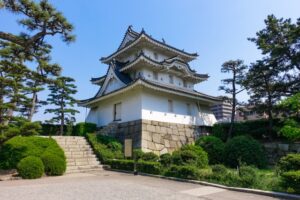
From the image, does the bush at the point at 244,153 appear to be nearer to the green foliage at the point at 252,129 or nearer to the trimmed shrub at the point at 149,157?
the trimmed shrub at the point at 149,157

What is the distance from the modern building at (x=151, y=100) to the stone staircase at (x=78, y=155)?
3.19 meters

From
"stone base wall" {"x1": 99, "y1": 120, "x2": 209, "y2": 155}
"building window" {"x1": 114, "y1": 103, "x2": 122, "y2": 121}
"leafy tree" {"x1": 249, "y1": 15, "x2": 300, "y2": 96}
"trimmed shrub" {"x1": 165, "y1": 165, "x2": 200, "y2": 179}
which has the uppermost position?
"leafy tree" {"x1": 249, "y1": 15, "x2": 300, "y2": 96}

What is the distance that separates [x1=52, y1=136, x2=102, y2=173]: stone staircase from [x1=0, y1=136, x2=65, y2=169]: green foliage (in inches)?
61.5

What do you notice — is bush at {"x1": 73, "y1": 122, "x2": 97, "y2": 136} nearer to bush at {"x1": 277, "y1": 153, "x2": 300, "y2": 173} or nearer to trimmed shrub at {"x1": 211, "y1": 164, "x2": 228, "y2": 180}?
trimmed shrub at {"x1": 211, "y1": 164, "x2": 228, "y2": 180}

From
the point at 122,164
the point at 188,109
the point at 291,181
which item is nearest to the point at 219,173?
the point at 291,181

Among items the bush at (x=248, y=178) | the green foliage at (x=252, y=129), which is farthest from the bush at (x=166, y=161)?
the green foliage at (x=252, y=129)

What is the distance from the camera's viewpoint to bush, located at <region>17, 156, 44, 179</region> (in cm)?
1164

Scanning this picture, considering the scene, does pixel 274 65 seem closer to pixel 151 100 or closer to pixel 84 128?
pixel 151 100


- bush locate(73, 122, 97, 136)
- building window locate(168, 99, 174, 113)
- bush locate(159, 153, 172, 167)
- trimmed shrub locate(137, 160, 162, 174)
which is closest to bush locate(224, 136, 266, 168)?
bush locate(159, 153, 172, 167)

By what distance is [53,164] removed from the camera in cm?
1264

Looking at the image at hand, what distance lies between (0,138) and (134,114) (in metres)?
9.27

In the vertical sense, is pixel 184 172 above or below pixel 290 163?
below

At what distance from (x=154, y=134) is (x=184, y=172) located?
7.57 meters

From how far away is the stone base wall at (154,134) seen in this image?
1788cm
